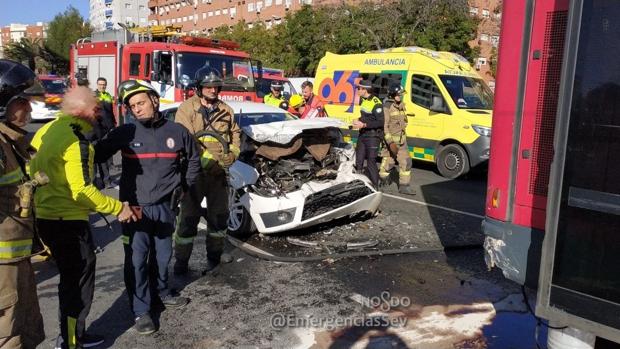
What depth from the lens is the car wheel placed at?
554 cm

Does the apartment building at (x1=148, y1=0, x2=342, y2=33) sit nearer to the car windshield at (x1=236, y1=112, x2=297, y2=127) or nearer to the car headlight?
the car headlight

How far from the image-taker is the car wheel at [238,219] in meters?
5.54

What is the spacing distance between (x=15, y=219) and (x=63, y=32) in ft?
198

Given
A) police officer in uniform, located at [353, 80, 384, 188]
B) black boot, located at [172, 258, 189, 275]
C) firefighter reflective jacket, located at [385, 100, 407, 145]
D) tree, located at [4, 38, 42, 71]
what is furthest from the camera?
firefighter reflective jacket, located at [385, 100, 407, 145]

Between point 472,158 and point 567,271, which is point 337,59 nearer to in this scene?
point 472,158

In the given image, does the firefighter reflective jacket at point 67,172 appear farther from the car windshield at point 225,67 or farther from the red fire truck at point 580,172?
the car windshield at point 225,67

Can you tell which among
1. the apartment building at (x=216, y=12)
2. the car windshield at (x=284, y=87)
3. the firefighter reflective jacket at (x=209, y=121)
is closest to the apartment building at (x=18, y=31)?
the apartment building at (x=216, y=12)

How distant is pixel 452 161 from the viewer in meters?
9.88

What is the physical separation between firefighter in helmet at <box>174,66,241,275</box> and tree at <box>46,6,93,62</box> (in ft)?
180

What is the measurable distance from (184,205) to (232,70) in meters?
8.73

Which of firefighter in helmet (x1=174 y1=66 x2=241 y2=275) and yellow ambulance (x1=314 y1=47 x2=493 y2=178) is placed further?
yellow ambulance (x1=314 y1=47 x2=493 y2=178)

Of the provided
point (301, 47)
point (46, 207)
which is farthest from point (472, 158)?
point (301, 47)

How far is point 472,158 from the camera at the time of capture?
9.55m

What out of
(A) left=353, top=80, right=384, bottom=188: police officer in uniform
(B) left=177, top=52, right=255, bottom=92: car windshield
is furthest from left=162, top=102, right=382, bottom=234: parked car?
A: (B) left=177, top=52, right=255, bottom=92: car windshield
